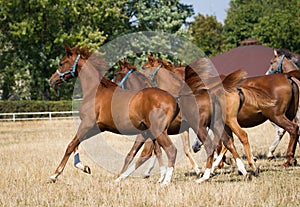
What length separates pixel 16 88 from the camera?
3569 centimetres

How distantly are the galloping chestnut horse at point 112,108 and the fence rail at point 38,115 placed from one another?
20238mm

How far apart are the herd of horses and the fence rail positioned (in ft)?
66.5

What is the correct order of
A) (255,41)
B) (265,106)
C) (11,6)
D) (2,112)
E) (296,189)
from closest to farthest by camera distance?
(296,189)
(265,106)
(2,112)
(11,6)
(255,41)

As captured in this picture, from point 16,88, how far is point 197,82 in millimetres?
28964

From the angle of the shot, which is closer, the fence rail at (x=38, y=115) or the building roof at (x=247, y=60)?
the fence rail at (x=38, y=115)

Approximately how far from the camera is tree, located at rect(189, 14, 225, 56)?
193 feet

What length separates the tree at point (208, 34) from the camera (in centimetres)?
5870

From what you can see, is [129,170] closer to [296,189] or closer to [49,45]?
[296,189]

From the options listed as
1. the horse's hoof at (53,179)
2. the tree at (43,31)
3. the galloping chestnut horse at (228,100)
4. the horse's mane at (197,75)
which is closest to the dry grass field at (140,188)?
the horse's hoof at (53,179)

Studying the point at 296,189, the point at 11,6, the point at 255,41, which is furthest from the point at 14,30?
the point at 296,189

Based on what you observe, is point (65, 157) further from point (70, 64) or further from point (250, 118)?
point (250, 118)

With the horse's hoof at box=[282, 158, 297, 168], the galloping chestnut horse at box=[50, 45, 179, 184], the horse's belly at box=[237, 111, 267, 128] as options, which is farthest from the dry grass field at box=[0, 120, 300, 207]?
the horse's belly at box=[237, 111, 267, 128]

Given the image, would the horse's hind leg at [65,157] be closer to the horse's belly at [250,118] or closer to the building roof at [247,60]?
the horse's belly at [250,118]

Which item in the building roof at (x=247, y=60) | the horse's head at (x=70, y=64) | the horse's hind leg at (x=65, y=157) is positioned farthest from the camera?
the building roof at (x=247, y=60)
